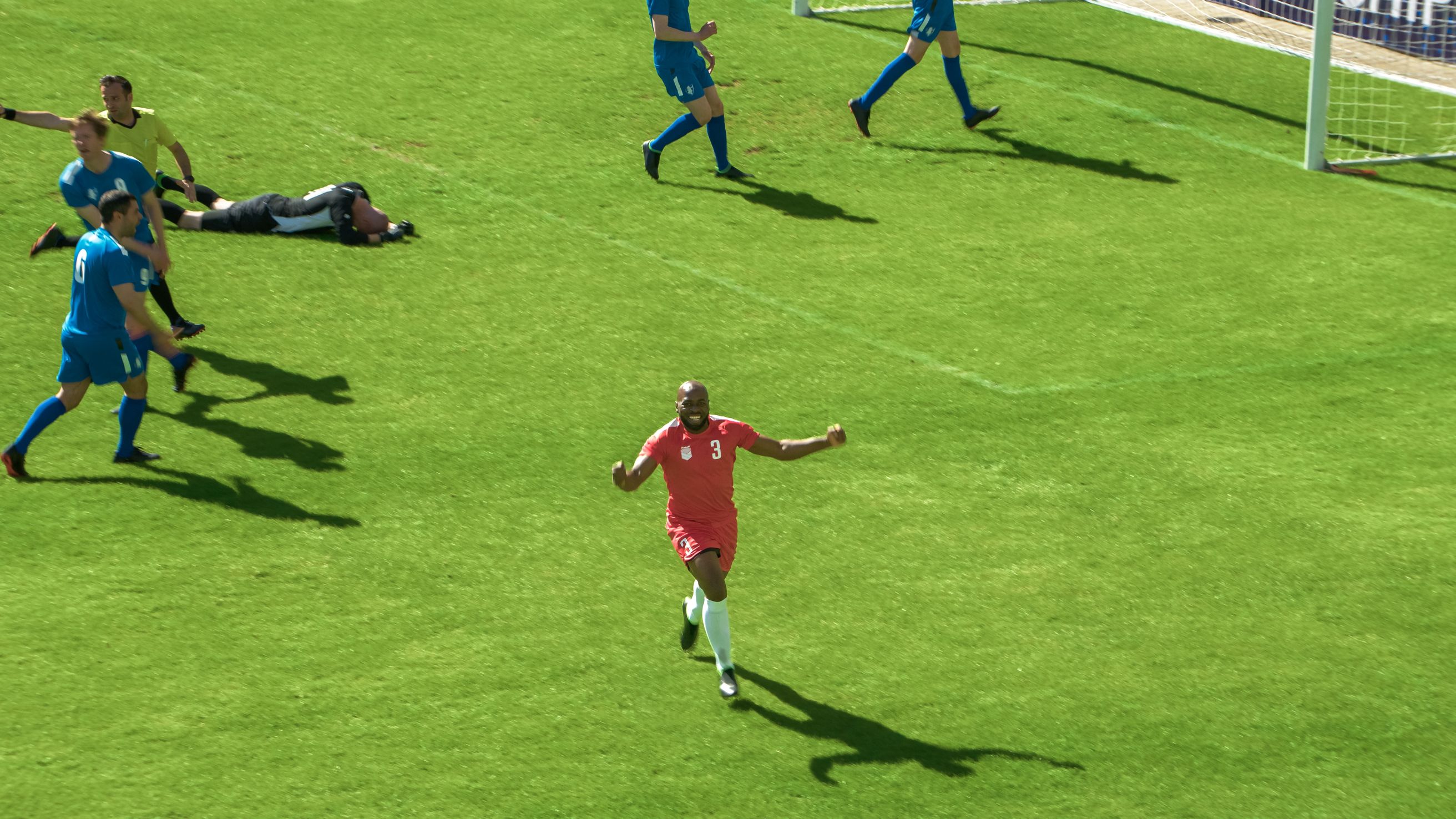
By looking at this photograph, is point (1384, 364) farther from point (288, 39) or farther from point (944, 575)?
point (288, 39)

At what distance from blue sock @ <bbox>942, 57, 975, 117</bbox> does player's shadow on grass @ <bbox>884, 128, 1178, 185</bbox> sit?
0.37 meters

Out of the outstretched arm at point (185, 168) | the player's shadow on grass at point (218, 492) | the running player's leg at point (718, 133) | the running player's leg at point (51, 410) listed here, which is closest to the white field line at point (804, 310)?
the running player's leg at point (718, 133)

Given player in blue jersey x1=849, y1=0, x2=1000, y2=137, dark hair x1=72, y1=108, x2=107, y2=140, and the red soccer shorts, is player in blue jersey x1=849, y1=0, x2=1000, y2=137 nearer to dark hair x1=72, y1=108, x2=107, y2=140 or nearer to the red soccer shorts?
dark hair x1=72, y1=108, x2=107, y2=140

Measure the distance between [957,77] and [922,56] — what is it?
53 cm

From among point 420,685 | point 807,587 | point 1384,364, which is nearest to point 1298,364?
point 1384,364

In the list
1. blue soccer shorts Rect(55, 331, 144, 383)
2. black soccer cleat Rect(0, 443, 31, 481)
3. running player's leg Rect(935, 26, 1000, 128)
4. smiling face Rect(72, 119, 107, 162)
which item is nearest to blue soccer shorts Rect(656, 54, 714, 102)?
running player's leg Rect(935, 26, 1000, 128)

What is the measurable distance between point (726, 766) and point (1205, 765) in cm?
247

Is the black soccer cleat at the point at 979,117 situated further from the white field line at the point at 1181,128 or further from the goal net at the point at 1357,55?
the goal net at the point at 1357,55

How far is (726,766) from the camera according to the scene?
7676mm

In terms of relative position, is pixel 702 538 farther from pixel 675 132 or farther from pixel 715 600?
pixel 675 132

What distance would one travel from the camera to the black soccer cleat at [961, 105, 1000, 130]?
1748 centimetres

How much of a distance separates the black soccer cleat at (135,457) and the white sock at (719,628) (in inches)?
183

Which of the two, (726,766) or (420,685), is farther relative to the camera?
(420,685)

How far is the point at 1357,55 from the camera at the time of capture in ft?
65.7
